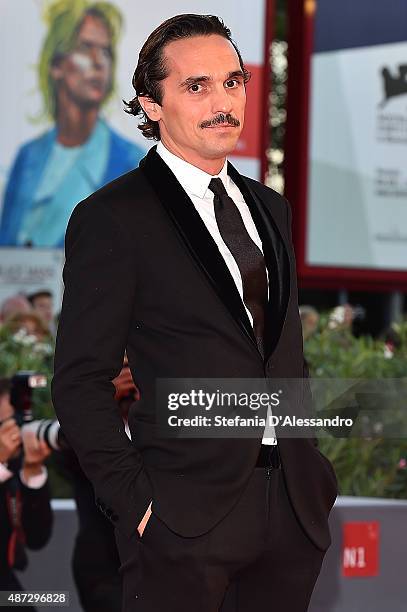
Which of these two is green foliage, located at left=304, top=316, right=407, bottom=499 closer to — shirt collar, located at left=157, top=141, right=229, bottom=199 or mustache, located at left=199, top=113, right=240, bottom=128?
shirt collar, located at left=157, top=141, right=229, bottom=199

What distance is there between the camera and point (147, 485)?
2559mm

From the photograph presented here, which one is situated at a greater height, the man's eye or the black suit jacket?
the man's eye

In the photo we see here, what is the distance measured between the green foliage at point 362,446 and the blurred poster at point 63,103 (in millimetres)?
4640

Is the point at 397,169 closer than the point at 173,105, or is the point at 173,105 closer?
the point at 173,105

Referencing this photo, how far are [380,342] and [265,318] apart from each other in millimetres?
3534

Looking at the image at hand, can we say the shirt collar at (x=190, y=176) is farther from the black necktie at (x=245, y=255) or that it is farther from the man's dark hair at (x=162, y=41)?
the man's dark hair at (x=162, y=41)

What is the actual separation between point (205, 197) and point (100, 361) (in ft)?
1.57

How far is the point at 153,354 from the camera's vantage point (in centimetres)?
263

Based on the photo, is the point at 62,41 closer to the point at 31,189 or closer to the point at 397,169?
the point at 31,189

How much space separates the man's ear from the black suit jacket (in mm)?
249

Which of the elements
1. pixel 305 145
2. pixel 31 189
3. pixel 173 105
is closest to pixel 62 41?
pixel 31 189

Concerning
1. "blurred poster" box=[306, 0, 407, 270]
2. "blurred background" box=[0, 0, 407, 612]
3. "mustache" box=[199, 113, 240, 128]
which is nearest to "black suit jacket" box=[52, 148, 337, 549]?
"mustache" box=[199, 113, 240, 128]

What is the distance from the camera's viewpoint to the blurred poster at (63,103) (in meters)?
9.91

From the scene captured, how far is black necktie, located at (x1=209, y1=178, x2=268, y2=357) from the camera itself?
2.70 meters
